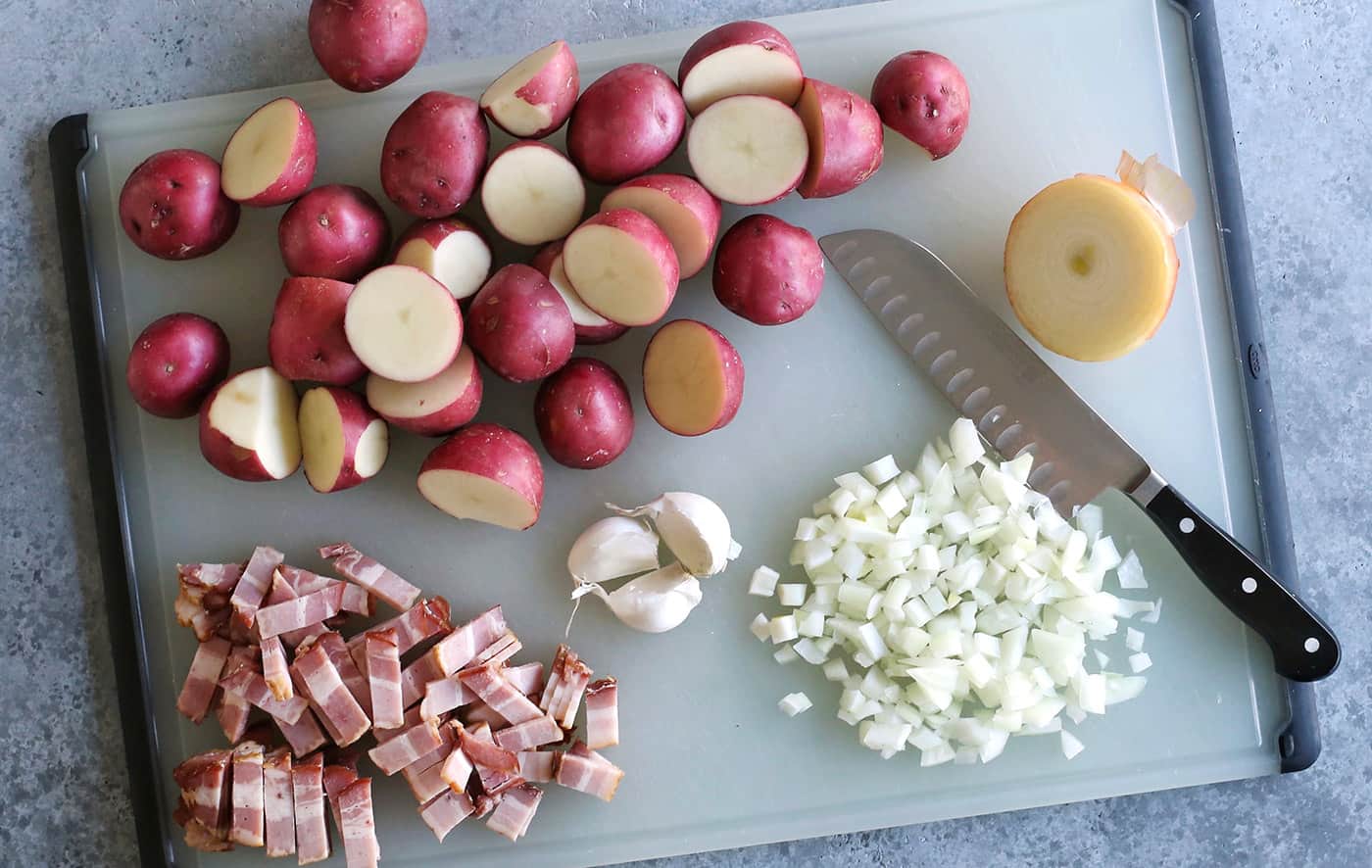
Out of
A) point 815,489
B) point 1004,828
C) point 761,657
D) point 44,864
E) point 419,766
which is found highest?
point 815,489

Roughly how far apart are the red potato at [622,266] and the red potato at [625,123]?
0.11 meters

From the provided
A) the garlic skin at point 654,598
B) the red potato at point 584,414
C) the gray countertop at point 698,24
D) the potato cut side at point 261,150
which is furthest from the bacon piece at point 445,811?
the potato cut side at point 261,150

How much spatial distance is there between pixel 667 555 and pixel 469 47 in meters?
1.02

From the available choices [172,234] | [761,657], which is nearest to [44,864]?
[172,234]

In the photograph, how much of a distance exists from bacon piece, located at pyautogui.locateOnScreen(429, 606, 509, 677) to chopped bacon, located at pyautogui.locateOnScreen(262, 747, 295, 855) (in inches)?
12.6

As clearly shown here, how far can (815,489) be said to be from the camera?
6.64ft

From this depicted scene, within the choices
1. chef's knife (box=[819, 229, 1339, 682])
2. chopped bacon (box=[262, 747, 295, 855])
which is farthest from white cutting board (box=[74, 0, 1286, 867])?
chopped bacon (box=[262, 747, 295, 855])

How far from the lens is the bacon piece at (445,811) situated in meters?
1.91

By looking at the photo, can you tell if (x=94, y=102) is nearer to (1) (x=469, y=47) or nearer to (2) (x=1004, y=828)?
(1) (x=469, y=47)

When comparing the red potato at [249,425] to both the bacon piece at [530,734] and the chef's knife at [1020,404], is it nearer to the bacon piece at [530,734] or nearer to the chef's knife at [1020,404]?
the bacon piece at [530,734]

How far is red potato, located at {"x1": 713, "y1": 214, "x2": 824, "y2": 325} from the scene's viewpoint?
185 centimetres

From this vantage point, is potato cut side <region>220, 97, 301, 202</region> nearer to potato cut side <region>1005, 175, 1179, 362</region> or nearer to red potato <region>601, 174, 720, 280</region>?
red potato <region>601, 174, 720, 280</region>

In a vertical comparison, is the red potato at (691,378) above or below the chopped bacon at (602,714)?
above

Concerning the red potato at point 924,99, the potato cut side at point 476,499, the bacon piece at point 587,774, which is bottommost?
the bacon piece at point 587,774
